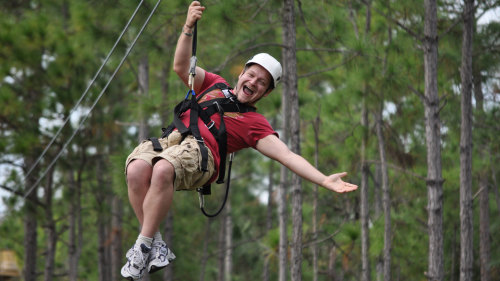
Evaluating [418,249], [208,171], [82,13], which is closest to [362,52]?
[82,13]

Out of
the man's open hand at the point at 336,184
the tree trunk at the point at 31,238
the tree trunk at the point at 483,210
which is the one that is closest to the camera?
the man's open hand at the point at 336,184

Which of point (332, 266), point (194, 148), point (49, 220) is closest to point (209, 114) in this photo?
point (194, 148)

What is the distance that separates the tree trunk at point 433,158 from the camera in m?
8.11

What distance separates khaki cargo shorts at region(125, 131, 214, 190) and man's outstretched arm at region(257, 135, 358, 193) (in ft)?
1.23

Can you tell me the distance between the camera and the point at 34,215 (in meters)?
13.5

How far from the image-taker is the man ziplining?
13.9 ft

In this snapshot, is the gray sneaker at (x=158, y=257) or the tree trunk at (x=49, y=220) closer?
the gray sneaker at (x=158, y=257)

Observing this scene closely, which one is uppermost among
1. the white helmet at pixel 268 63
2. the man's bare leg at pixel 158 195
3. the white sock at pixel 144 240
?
the white helmet at pixel 268 63

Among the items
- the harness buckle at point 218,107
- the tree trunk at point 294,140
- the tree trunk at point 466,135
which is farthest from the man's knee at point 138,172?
the tree trunk at point 466,135

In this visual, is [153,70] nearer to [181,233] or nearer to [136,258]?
[181,233]

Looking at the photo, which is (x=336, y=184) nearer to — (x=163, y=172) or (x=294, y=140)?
(x=163, y=172)

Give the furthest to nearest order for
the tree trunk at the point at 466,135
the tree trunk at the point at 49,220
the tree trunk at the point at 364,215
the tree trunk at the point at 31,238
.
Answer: the tree trunk at the point at 49,220
the tree trunk at the point at 31,238
the tree trunk at the point at 364,215
the tree trunk at the point at 466,135

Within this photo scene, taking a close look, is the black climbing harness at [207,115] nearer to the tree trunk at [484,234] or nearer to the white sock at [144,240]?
the white sock at [144,240]

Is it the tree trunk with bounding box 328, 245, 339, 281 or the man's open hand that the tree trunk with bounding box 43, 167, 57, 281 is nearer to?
the tree trunk with bounding box 328, 245, 339, 281
